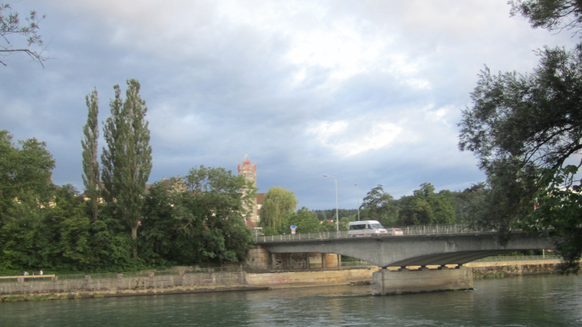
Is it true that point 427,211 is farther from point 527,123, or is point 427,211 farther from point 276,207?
point 527,123

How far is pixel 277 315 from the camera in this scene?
37.2 meters

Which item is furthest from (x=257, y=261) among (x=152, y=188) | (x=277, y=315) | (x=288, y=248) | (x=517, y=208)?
(x=517, y=208)

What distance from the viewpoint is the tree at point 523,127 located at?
23391mm

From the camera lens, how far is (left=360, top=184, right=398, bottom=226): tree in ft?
354

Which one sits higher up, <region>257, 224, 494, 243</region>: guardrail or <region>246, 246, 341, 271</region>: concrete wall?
<region>257, 224, 494, 243</region>: guardrail

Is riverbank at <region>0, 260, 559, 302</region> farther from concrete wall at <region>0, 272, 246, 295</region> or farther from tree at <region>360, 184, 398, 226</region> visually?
tree at <region>360, 184, 398, 226</region>

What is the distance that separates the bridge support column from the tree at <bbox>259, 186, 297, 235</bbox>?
4328 centimetres

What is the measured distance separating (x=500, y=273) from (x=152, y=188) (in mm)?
54546

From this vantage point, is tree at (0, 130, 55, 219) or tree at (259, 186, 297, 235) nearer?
tree at (0, 130, 55, 219)

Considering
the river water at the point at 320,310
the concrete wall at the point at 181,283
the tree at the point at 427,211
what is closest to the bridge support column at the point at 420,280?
the river water at the point at 320,310

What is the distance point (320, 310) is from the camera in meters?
39.9

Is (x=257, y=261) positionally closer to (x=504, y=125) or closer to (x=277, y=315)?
(x=277, y=315)

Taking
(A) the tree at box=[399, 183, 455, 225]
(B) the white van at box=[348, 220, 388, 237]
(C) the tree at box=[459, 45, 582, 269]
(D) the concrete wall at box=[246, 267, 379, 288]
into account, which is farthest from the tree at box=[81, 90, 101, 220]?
(A) the tree at box=[399, 183, 455, 225]

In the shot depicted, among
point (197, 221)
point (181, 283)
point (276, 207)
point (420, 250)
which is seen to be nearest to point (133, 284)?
point (181, 283)
